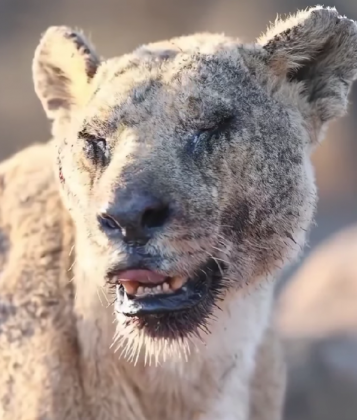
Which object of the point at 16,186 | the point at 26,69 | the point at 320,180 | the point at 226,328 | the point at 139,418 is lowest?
the point at 139,418

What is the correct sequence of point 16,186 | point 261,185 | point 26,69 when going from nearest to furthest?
point 261,185 → point 16,186 → point 26,69

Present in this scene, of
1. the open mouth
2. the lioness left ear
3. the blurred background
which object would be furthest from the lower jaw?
the blurred background

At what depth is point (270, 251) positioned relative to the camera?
8.77ft

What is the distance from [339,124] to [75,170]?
22.5ft

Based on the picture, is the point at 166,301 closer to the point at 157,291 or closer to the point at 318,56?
the point at 157,291

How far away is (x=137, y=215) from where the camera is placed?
2207 mm

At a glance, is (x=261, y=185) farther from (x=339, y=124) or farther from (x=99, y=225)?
(x=339, y=124)

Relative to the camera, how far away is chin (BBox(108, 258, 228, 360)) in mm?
2441

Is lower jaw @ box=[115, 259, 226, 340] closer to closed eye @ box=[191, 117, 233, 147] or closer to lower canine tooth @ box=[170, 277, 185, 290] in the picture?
lower canine tooth @ box=[170, 277, 185, 290]

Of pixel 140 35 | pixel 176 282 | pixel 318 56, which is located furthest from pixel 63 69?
pixel 140 35

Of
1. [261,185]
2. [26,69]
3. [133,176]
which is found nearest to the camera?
[133,176]

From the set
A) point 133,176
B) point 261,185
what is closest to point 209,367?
point 261,185

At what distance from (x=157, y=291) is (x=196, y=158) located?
0.39 metres

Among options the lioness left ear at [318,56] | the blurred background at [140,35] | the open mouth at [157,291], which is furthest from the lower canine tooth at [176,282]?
the blurred background at [140,35]
